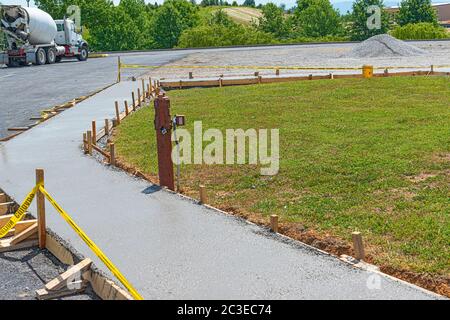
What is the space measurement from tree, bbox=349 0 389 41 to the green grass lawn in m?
64.9

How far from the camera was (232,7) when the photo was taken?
186 metres

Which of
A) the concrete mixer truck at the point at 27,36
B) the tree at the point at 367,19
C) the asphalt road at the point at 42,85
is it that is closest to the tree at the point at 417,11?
the tree at the point at 367,19

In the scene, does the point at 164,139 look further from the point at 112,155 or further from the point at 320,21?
the point at 320,21

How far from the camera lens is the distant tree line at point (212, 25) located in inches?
3334

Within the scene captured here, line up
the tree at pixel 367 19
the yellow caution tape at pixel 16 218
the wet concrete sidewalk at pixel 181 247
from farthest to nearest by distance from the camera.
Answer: the tree at pixel 367 19, the yellow caution tape at pixel 16 218, the wet concrete sidewalk at pixel 181 247

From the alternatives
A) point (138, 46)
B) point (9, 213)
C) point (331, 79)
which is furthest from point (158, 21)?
point (9, 213)

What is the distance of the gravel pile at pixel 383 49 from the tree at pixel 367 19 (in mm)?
35853

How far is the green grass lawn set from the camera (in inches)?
364

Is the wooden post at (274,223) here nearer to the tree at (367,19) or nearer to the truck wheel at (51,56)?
the truck wheel at (51,56)

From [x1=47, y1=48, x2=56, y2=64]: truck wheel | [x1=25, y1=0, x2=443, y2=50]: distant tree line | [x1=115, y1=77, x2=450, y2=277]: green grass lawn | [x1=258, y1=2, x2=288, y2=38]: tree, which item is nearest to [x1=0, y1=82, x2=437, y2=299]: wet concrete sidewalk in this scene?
[x1=115, y1=77, x2=450, y2=277]: green grass lawn

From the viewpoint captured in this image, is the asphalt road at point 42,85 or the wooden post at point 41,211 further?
the asphalt road at point 42,85

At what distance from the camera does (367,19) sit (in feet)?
291

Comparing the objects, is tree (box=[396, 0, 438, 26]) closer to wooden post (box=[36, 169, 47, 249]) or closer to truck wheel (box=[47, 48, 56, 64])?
truck wheel (box=[47, 48, 56, 64])

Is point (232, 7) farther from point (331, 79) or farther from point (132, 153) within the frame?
point (132, 153)
